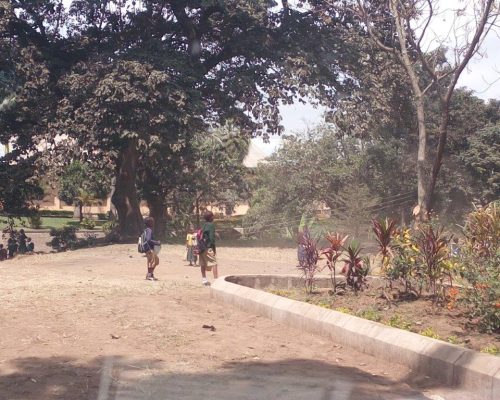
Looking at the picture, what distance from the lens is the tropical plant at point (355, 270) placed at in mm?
9188

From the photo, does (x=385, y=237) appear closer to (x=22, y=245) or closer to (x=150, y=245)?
(x=150, y=245)

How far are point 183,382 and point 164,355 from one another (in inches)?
38.3

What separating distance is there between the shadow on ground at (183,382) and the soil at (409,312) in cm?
111

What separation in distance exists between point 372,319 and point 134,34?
19638 millimetres

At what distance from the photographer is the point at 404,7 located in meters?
14.8

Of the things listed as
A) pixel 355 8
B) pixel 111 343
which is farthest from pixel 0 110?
pixel 111 343

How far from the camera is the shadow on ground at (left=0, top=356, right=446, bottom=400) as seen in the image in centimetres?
524

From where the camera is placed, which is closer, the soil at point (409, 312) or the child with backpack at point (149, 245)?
the soil at point (409, 312)

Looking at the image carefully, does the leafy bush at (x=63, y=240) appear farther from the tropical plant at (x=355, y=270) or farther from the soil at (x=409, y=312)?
the tropical plant at (x=355, y=270)

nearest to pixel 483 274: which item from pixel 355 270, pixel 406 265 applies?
pixel 406 265

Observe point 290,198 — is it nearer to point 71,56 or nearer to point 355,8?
point 71,56

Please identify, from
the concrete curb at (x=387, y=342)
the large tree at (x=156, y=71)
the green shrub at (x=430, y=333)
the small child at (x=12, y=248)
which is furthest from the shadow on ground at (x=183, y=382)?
the small child at (x=12, y=248)

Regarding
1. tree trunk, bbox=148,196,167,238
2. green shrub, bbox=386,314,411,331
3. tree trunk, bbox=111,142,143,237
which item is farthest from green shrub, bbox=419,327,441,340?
tree trunk, bbox=148,196,167,238

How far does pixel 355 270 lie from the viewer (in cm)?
923
